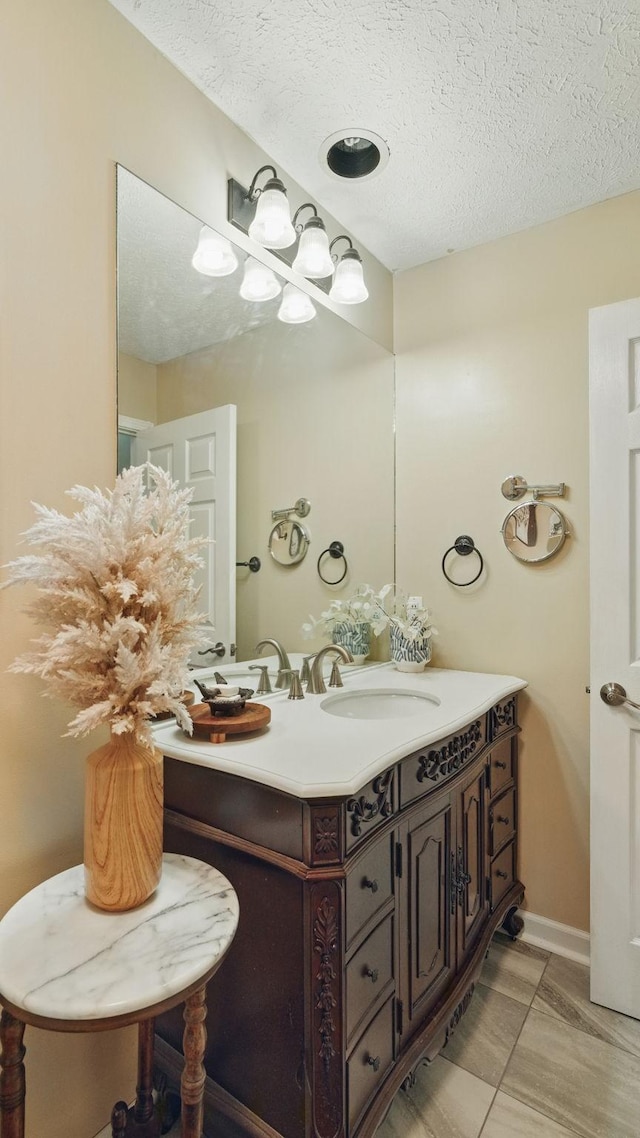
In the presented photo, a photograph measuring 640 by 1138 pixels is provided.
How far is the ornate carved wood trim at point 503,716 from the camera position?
1761 mm

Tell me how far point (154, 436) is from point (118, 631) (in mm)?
652

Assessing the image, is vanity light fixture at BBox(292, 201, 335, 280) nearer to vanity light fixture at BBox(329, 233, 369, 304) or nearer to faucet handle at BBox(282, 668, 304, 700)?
vanity light fixture at BBox(329, 233, 369, 304)

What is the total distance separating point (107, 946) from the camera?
2.77 ft

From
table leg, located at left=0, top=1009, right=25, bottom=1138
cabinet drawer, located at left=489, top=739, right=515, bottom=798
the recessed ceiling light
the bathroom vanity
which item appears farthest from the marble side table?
the recessed ceiling light

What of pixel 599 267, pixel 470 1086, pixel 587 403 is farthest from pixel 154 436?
pixel 470 1086

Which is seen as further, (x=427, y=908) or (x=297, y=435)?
(x=297, y=435)

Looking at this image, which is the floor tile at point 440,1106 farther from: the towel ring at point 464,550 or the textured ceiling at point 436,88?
the textured ceiling at point 436,88

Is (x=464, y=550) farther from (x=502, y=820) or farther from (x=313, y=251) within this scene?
(x=313, y=251)

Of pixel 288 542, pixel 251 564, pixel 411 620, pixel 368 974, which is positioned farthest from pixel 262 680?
pixel 368 974

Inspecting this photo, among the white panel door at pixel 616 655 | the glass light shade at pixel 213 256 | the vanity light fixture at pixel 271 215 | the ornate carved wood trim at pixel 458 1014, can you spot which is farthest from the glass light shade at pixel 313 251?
the ornate carved wood trim at pixel 458 1014

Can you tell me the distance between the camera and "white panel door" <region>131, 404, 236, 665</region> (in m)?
1.43

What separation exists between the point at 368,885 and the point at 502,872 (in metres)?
0.96

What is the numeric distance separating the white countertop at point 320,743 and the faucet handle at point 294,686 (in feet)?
0.08

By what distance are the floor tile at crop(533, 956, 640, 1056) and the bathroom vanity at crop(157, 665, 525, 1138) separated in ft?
1.12
